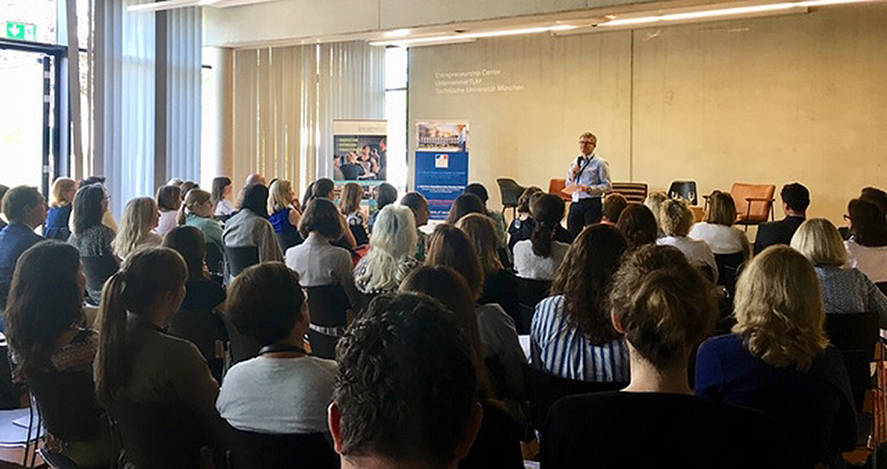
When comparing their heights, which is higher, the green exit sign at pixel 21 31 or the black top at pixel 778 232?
the green exit sign at pixel 21 31

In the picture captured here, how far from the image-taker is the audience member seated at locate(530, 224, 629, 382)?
3.12 meters

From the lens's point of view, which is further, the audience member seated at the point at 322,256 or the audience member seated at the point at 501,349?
the audience member seated at the point at 322,256

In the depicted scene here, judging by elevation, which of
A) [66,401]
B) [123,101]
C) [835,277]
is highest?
[123,101]

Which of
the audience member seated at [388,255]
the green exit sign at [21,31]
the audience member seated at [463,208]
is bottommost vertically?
the audience member seated at [388,255]

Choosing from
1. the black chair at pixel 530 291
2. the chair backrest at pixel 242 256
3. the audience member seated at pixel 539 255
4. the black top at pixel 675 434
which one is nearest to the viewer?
the black top at pixel 675 434

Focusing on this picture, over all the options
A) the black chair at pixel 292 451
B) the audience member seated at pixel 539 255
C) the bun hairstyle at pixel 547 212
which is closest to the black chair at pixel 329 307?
the audience member seated at pixel 539 255

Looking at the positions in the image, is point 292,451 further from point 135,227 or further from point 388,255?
point 135,227

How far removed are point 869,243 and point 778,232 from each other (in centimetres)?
129

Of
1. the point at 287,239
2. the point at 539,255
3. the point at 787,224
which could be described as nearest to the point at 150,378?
the point at 539,255

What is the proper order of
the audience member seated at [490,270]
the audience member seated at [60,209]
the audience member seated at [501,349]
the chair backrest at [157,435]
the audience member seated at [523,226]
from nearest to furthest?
1. the chair backrest at [157,435]
2. the audience member seated at [501,349]
3. the audience member seated at [490,270]
4. the audience member seated at [523,226]
5. the audience member seated at [60,209]

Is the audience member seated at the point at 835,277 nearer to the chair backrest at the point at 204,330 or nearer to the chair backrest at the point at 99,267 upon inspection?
the chair backrest at the point at 204,330

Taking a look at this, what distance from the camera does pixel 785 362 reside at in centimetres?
278

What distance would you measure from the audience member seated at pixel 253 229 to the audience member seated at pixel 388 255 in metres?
1.64

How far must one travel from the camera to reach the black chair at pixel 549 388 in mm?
2939
